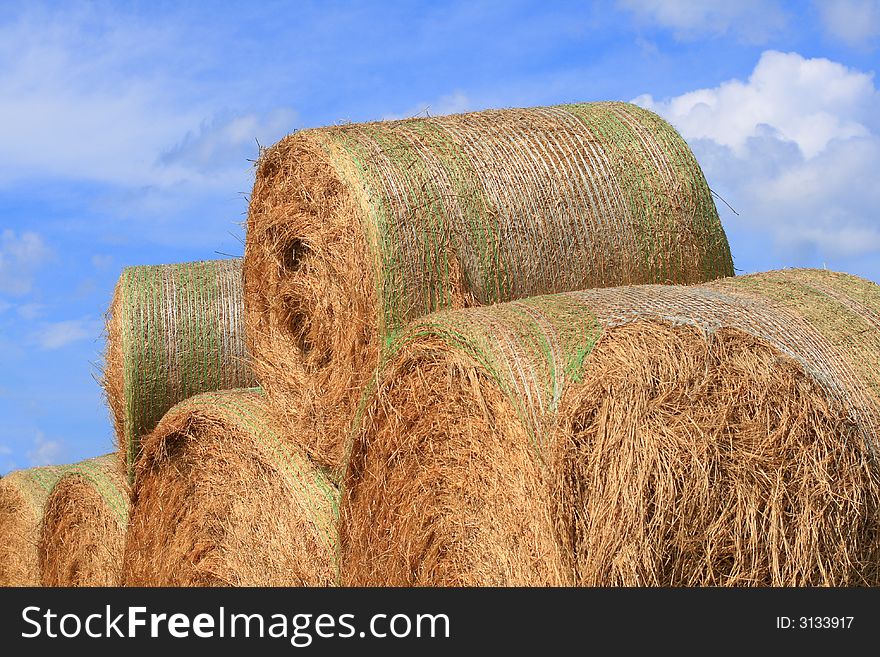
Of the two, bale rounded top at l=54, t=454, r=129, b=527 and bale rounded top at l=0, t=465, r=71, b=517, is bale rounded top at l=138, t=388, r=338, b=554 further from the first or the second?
bale rounded top at l=0, t=465, r=71, b=517

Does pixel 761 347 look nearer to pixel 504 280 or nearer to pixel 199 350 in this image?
pixel 504 280

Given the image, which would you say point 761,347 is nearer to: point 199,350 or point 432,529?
point 432,529

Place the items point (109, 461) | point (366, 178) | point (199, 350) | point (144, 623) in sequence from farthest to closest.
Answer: point (109, 461) → point (199, 350) → point (366, 178) → point (144, 623)

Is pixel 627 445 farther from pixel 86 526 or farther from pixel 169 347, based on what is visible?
pixel 86 526

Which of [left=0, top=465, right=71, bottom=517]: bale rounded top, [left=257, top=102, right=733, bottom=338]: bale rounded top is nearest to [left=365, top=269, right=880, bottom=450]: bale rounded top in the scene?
[left=257, top=102, right=733, bottom=338]: bale rounded top

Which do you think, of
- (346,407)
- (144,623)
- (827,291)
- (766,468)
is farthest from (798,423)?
(144,623)

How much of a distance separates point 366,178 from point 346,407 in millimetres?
900

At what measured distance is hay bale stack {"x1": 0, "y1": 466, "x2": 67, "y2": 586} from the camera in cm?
706

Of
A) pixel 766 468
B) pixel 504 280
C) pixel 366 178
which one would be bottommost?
pixel 766 468

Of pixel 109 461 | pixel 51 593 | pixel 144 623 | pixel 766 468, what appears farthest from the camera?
pixel 109 461

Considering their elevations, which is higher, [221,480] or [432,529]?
[221,480]

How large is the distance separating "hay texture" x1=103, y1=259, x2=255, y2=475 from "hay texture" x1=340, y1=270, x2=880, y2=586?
1.81 meters

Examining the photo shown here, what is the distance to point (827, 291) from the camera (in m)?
4.28

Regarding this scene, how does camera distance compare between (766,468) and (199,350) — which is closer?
(766,468)
